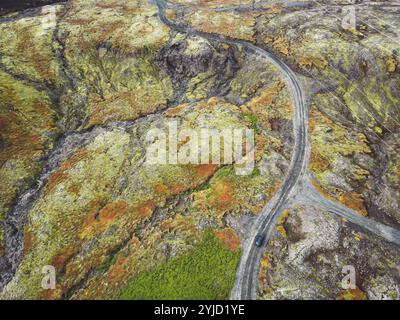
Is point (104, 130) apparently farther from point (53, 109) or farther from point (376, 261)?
point (376, 261)

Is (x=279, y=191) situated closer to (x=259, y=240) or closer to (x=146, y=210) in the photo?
(x=259, y=240)

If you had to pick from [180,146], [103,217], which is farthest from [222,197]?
[103,217]

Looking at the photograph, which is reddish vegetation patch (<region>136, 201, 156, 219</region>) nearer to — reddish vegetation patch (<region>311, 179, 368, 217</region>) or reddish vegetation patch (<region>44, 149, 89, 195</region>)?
reddish vegetation patch (<region>44, 149, 89, 195</region>)

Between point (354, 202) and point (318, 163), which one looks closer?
point (354, 202)

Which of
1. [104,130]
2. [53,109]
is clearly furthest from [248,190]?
[53,109]

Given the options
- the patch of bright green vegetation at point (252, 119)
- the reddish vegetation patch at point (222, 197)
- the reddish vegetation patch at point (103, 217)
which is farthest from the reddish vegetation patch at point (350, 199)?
the reddish vegetation patch at point (103, 217)

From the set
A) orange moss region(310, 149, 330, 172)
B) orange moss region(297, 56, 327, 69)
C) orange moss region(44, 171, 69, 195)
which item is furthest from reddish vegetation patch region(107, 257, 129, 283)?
orange moss region(297, 56, 327, 69)

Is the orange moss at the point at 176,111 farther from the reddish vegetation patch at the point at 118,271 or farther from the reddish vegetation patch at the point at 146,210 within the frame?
the reddish vegetation patch at the point at 118,271
